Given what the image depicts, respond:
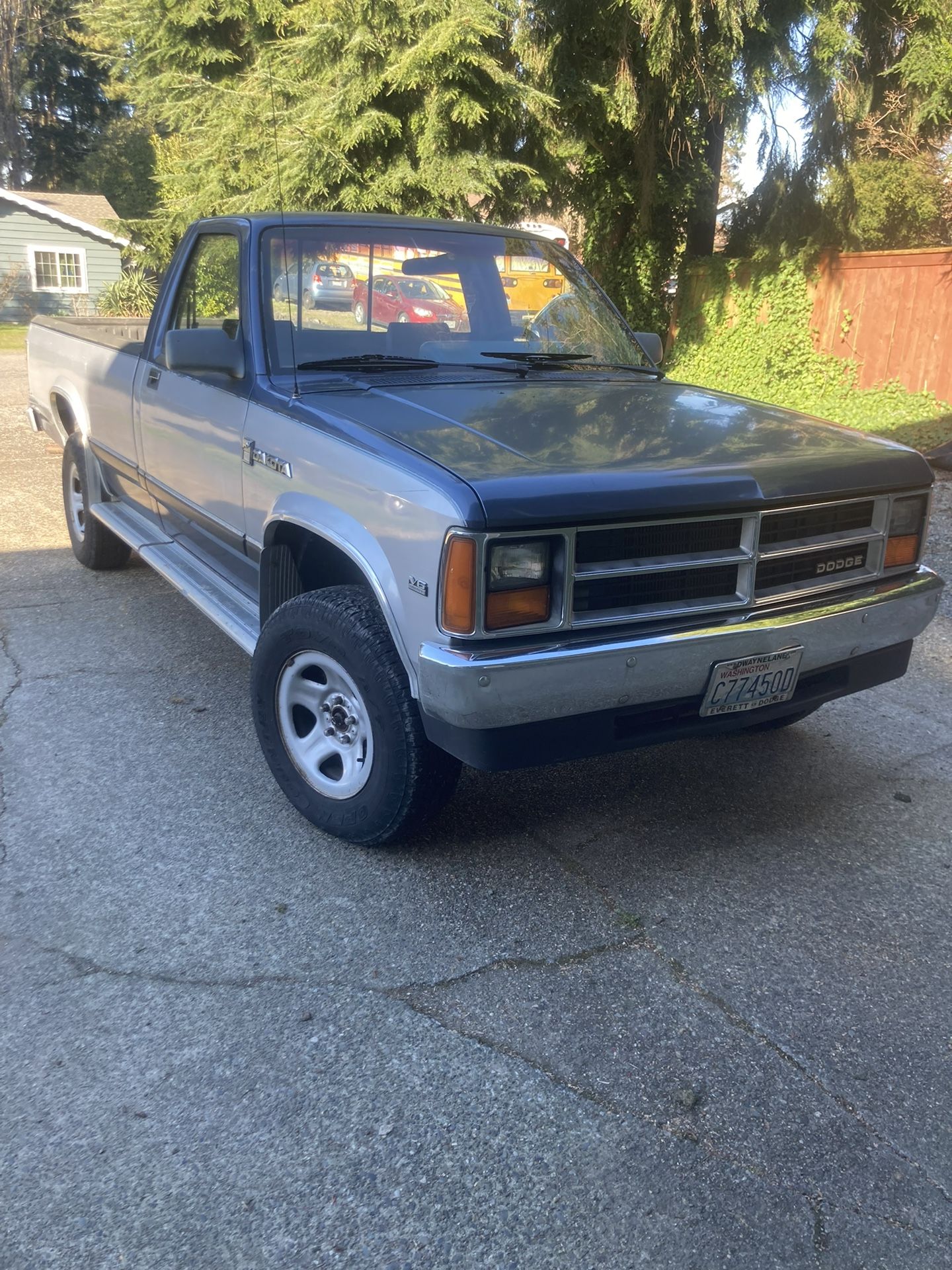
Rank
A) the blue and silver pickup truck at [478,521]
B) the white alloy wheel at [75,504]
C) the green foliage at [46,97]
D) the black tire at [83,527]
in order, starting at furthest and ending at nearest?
1. the green foliage at [46,97]
2. the white alloy wheel at [75,504]
3. the black tire at [83,527]
4. the blue and silver pickup truck at [478,521]

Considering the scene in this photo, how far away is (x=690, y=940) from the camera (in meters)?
3.01

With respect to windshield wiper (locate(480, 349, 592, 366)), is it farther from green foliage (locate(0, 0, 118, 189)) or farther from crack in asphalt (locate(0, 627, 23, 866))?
green foliage (locate(0, 0, 118, 189))

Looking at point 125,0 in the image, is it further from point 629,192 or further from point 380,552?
point 380,552

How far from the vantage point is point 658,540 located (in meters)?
2.94

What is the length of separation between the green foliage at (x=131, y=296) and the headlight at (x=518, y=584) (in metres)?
Result: 23.4

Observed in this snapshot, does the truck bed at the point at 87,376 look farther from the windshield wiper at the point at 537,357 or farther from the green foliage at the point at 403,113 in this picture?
the green foliage at the point at 403,113

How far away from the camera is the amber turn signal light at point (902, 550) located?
353cm

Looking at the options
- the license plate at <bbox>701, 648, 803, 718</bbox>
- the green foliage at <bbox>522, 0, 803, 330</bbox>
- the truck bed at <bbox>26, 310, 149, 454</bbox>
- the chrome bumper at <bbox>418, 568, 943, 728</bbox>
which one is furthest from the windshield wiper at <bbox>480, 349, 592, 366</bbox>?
the green foliage at <bbox>522, 0, 803, 330</bbox>

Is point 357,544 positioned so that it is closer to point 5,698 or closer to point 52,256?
point 5,698

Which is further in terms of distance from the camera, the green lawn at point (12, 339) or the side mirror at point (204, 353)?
the green lawn at point (12, 339)

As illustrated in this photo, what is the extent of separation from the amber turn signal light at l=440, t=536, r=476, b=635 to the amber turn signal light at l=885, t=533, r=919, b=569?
62.2 inches

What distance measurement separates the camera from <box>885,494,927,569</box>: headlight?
11.5ft

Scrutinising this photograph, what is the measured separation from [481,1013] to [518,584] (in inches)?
42.3

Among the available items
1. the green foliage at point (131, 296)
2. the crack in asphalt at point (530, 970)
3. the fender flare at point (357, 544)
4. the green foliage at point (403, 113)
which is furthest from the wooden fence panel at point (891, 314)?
the green foliage at point (131, 296)
